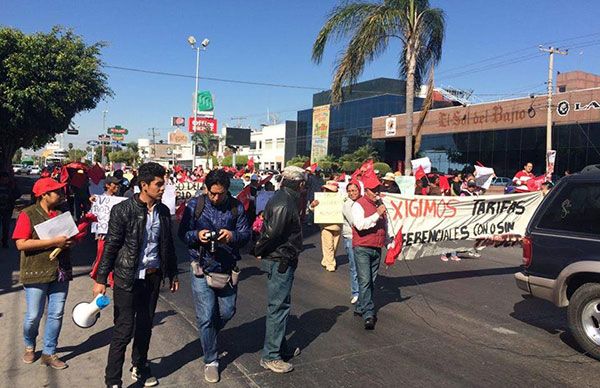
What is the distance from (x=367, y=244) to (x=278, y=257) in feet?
5.64

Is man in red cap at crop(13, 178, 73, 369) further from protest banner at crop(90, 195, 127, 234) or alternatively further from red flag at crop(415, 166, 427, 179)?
red flag at crop(415, 166, 427, 179)

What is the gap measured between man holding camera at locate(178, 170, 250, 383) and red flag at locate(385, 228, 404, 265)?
318 cm

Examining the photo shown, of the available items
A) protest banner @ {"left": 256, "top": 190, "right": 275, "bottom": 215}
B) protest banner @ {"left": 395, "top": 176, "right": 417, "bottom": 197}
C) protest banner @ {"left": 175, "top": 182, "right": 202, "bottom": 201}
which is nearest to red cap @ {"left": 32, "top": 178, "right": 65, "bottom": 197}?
protest banner @ {"left": 256, "top": 190, "right": 275, "bottom": 215}

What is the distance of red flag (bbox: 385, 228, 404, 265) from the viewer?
698 cm

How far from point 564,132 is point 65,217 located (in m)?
37.3

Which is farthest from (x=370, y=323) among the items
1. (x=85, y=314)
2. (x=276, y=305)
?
(x=85, y=314)

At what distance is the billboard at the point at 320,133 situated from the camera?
71.9 meters

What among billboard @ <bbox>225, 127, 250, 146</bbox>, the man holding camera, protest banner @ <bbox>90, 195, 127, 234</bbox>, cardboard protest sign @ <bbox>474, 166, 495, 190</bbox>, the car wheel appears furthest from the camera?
billboard @ <bbox>225, 127, 250, 146</bbox>

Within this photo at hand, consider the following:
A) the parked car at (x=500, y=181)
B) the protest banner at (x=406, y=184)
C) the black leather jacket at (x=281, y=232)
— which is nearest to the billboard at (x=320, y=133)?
the parked car at (x=500, y=181)

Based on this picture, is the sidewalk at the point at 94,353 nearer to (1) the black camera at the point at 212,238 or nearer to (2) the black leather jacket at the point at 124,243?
(2) the black leather jacket at the point at 124,243

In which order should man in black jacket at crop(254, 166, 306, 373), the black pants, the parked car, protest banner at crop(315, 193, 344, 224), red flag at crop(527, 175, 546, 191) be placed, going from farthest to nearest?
1. the parked car
2. red flag at crop(527, 175, 546, 191)
3. protest banner at crop(315, 193, 344, 224)
4. man in black jacket at crop(254, 166, 306, 373)
5. the black pants

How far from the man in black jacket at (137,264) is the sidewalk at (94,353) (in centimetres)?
40

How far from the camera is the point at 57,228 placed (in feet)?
14.4

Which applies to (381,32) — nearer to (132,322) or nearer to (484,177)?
(484,177)
